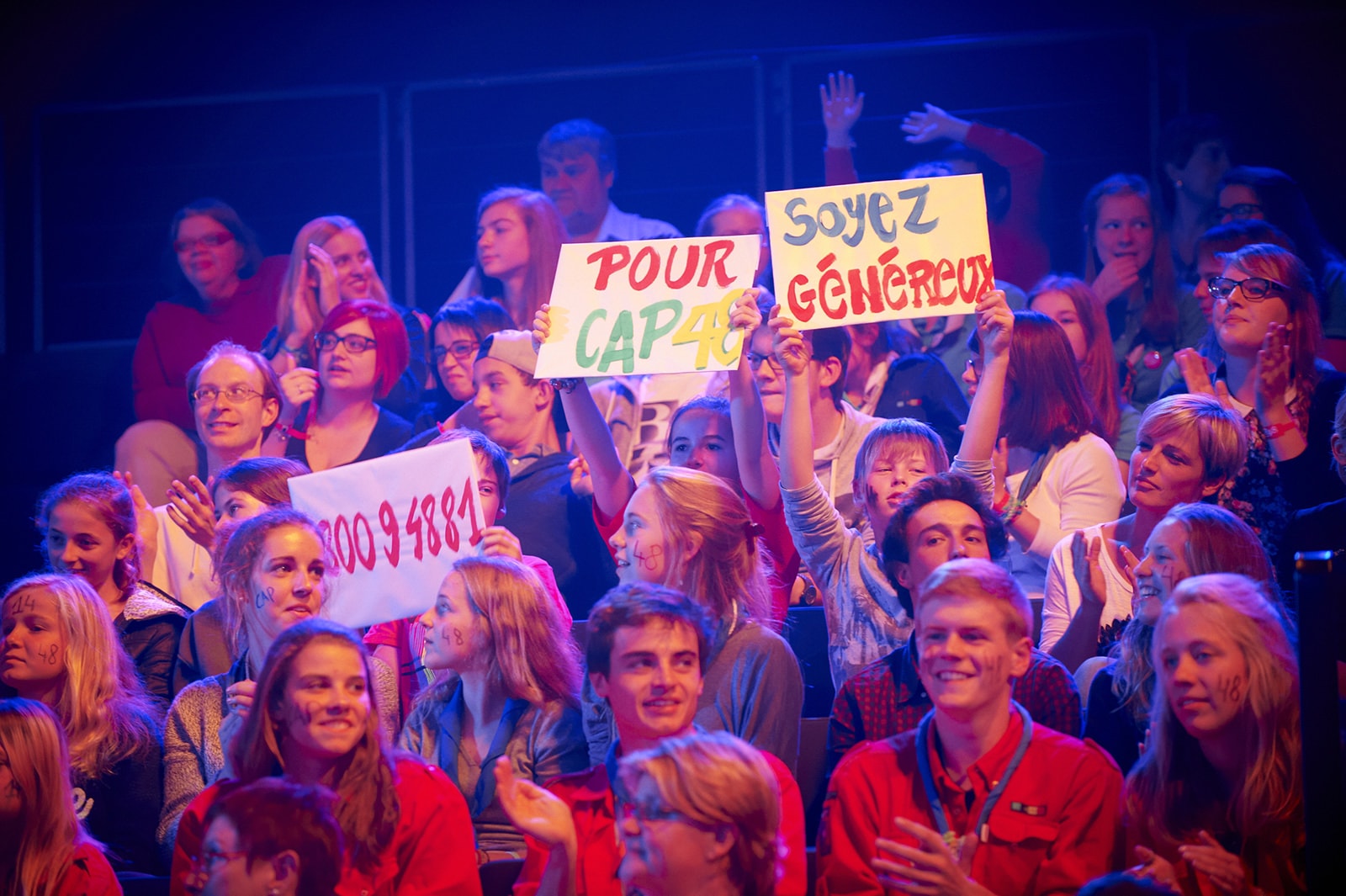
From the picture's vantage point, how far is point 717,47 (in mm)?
6754

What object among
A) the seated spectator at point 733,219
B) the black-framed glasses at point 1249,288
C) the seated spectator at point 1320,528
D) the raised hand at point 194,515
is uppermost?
the seated spectator at point 733,219

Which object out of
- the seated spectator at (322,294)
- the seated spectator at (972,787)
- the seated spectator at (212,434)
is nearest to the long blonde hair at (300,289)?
the seated spectator at (322,294)

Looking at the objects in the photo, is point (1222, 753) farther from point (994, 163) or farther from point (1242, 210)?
point (994, 163)

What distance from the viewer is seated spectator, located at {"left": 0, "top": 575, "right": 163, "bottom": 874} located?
12.2ft

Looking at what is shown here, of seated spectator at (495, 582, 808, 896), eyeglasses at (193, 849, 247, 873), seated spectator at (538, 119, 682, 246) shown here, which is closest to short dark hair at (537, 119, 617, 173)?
seated spectator at (538, 119, 682, 246)

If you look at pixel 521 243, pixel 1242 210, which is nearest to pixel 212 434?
pixel 521 243

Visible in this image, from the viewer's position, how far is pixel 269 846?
2.90 metres

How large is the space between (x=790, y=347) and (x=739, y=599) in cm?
83

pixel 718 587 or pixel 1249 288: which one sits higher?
pixel 1249 288

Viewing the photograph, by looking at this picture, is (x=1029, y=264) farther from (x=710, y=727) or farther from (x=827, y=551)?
(x=710, y=727)

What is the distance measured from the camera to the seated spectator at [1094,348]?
Result: 16.5ft

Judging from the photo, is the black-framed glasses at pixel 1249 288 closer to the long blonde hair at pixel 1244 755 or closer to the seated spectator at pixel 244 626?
the long blonde hair at pixel 1244 755

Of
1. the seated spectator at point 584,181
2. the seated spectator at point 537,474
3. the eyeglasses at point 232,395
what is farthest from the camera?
the seated spectator at point 584,181

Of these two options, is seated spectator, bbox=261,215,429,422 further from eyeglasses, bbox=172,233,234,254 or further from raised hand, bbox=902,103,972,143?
raised hand, bbox=902,103,972,143
